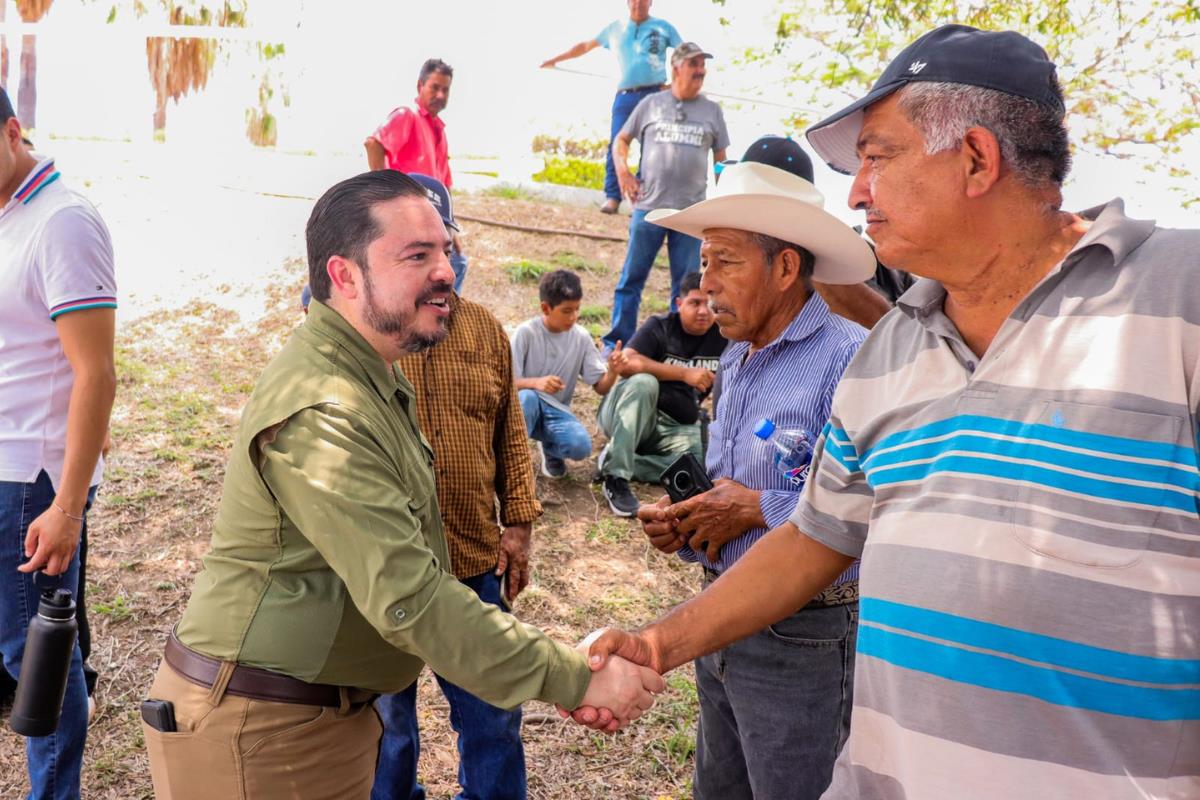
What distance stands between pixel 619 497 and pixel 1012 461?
4.91 meters

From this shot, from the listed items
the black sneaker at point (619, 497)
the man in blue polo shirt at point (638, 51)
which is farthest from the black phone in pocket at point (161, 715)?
the man in blue polo shirt at point (638, 51)

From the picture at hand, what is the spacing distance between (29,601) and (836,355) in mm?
2563

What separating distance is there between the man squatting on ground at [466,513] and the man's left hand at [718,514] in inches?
36.1

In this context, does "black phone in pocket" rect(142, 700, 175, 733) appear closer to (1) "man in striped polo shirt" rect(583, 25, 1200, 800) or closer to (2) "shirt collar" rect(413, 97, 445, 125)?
(1) "man in striped polo shirt" rect(583, 25, 1200, 800)

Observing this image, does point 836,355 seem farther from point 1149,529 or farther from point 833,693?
point 1149,529

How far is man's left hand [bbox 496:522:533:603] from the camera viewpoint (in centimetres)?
352

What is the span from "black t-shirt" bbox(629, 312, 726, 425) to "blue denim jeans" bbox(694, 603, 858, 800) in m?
4.16

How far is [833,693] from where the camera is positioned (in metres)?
2.47

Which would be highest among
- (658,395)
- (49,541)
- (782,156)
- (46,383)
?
(782,156)

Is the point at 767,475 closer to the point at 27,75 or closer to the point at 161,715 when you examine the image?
the point at 161,715

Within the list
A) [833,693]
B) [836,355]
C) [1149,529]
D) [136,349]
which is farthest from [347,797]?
[136,349]

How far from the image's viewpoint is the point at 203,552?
5.54 meters

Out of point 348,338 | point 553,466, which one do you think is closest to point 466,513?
point 348,338

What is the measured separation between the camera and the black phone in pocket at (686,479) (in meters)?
2.77
